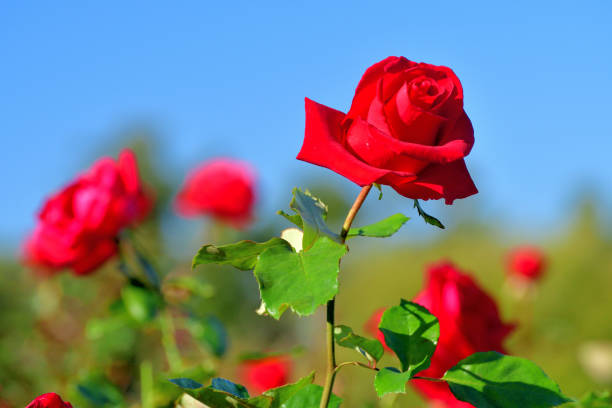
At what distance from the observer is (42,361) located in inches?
128

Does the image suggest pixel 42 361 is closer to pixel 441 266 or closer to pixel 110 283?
pixel 110 283

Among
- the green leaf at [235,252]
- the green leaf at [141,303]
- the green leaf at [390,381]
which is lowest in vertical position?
the green leaf at [141,303]

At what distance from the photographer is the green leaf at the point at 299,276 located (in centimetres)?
44

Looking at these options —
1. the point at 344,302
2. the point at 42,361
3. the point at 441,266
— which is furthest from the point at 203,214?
the point at 344,302

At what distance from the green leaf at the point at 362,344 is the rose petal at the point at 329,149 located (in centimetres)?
13

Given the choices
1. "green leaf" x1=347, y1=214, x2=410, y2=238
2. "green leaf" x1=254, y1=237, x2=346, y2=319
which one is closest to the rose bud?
"green leaf" x1=347, y1=214, x2=410, y2=238

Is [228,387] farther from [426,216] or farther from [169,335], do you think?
[169,335]

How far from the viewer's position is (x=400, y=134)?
524 millimetres

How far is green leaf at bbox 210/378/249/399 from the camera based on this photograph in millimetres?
561

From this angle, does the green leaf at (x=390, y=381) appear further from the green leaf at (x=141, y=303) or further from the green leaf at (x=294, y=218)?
the green leaf at (x=141, y=303)

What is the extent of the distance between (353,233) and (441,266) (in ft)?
1.44

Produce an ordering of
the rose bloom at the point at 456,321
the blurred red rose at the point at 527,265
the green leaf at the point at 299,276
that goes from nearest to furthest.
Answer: the green leaf at the point at 299,276 → the rose bloom at the point at 456,321 → the blurred red rose at the point at 527,265

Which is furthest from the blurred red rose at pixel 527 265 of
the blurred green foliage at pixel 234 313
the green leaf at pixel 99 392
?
the green leaf at pixel 99 392

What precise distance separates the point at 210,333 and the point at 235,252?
661mm
